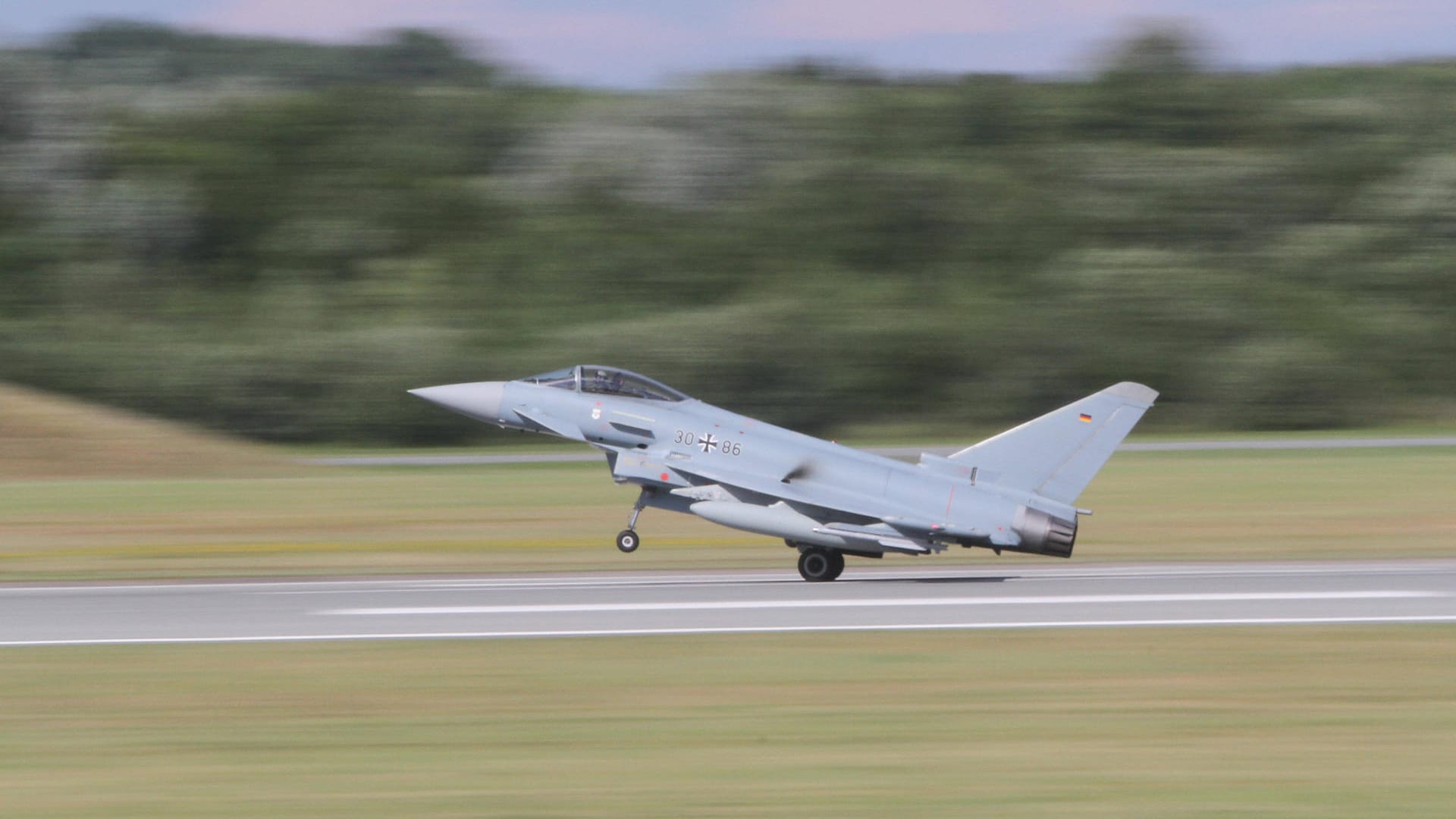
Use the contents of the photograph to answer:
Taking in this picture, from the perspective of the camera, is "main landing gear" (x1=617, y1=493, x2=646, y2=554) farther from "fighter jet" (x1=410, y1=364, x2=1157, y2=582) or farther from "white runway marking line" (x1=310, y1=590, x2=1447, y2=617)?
"white runway marking line" (x1=310, y1=590, x2=1447, y2=617)

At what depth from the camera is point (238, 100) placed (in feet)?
241

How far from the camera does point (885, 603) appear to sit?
1598cm

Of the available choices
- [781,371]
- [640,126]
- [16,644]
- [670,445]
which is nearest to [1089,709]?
[670,445]

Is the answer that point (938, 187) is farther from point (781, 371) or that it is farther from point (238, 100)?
point (238, 100)

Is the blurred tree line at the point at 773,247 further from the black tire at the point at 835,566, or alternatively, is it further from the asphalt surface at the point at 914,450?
the black tire at the point at 835,566

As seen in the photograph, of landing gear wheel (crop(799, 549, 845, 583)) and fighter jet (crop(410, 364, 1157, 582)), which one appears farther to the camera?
landing gear wheel (crop(799, 549, 845, 583))

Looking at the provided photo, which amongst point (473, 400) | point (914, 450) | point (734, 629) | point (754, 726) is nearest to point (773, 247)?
point (914, 450)

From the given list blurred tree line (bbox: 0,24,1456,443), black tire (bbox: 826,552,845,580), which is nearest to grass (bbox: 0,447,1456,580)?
black tire (bbox: 826,552,845,580)

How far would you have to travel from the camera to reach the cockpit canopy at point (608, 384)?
18.4m

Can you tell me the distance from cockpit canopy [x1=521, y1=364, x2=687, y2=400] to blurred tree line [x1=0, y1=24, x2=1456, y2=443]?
28192 mm

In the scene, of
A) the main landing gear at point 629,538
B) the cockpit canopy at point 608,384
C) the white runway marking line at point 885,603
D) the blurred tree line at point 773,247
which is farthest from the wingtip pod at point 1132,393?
the blurred tree line at point 773,247

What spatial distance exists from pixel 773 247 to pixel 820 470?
3913 cm

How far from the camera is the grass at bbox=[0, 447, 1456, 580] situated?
67.7 feet

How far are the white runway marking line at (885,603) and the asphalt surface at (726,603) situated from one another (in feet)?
0.13
